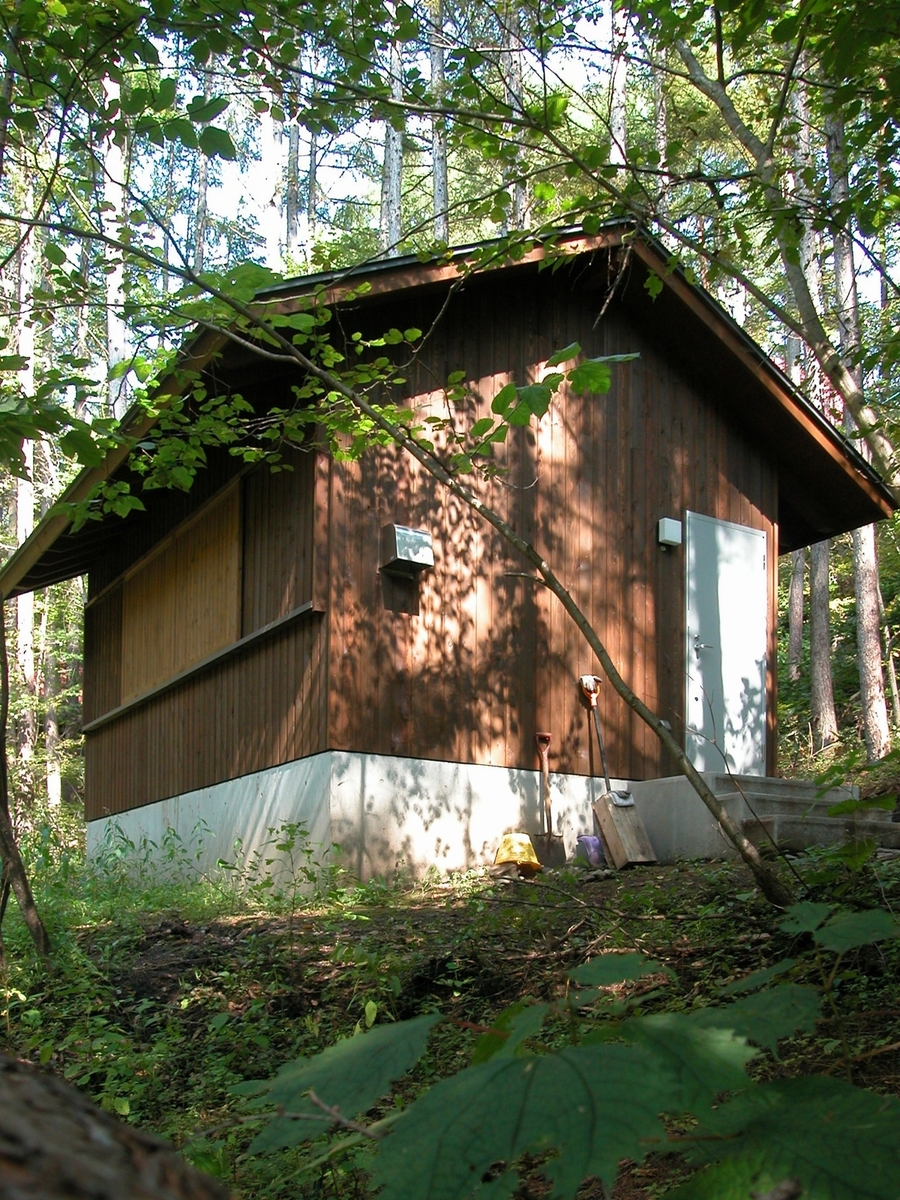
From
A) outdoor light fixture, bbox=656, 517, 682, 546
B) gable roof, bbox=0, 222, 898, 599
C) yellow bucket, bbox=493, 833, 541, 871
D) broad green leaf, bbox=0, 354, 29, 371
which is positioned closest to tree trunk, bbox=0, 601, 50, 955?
broad green leaf, bbox=0, 354, 29, 371

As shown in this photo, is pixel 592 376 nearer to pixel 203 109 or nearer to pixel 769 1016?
pixel 203 109

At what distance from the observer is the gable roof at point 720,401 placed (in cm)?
771

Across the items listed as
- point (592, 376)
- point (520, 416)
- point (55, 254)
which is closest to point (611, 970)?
point (520, 416)

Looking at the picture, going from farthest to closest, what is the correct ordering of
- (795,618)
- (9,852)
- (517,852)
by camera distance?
(795,618) < (517,852) < (9,852)

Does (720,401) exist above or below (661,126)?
below

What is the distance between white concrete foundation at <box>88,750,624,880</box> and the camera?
7.64 metres

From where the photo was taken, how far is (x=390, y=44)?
516cm

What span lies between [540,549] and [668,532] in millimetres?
1535

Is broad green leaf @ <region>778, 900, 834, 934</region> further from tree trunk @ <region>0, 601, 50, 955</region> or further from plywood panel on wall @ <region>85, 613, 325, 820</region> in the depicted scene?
plywood panel on wall @ <region>85, 613, 325, 820</region>

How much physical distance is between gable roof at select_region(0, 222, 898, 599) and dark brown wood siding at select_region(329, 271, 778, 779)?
265 millimetres

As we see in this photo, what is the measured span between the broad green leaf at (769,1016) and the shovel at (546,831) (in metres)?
7.08

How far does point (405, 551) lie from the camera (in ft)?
26.3

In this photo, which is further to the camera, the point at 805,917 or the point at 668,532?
the point at 668,532

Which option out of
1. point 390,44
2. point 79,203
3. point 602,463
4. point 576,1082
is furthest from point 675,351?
point 576,1082
